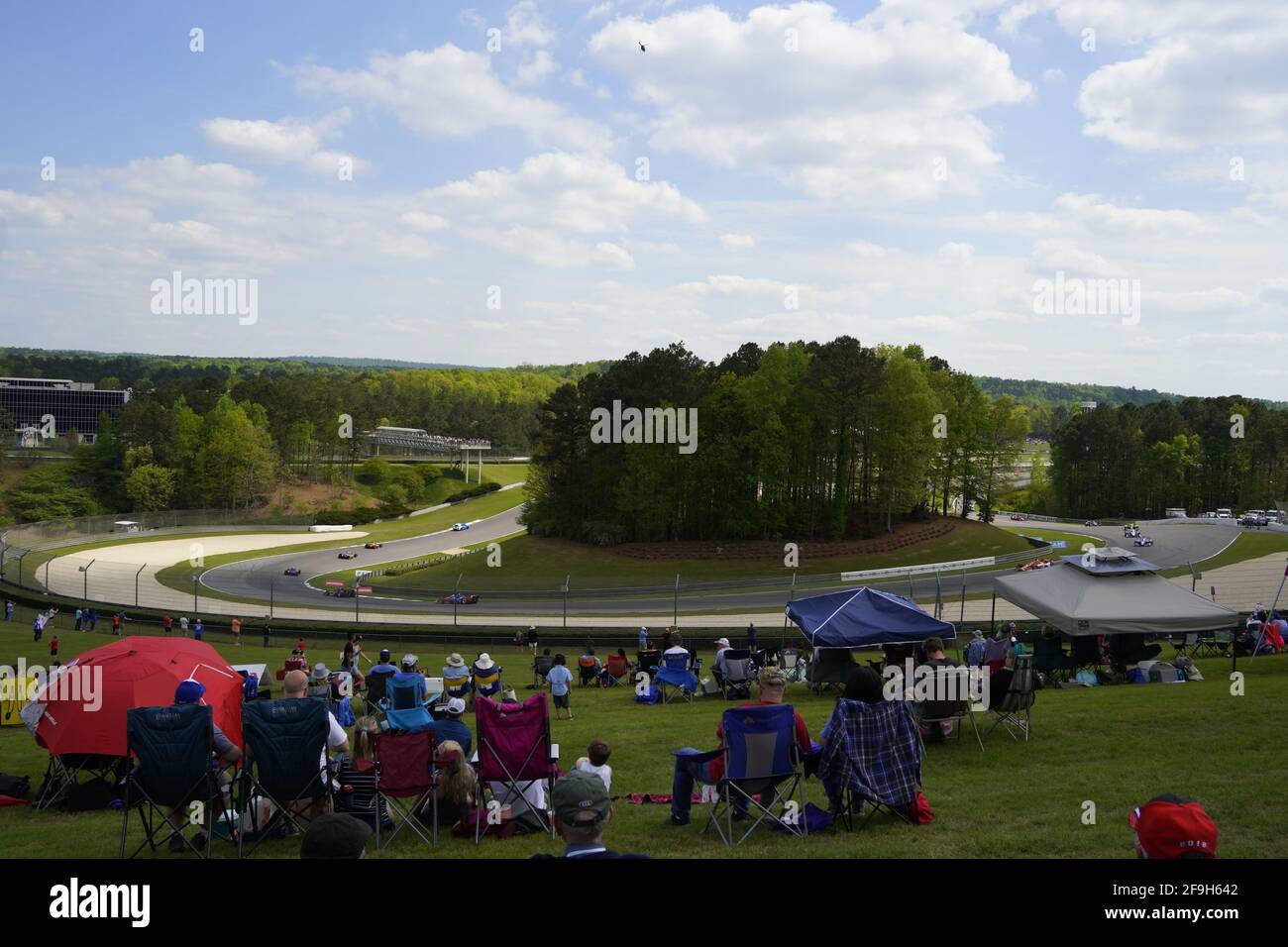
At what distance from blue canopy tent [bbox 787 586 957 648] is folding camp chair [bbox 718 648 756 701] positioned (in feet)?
5.71

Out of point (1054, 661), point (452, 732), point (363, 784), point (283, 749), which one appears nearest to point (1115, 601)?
point (1054, 661)

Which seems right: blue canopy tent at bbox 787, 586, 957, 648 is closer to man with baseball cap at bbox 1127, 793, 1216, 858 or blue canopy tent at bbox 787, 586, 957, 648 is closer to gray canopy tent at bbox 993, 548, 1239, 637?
gray canopy tent at bbox 993, 548, 1239, 637

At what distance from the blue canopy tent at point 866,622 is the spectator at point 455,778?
875cm

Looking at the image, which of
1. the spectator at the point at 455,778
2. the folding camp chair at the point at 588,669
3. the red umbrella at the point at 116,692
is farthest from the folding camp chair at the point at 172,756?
the folding camp chair at the point at 588,669

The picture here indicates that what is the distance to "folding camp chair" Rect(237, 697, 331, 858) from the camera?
8.77 meters

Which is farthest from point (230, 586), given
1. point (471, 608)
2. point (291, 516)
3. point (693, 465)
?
point (291, 516)

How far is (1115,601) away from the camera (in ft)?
55.7

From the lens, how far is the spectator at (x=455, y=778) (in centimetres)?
909

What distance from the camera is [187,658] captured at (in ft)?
36.5

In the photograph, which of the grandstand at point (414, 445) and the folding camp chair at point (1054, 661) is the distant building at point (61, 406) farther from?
the folding camp chair at point (1054, 661)

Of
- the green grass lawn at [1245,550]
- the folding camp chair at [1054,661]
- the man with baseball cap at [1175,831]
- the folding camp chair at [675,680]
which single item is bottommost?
the green grass lawn at [1245,550]

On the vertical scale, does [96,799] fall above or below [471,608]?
above
